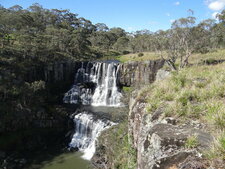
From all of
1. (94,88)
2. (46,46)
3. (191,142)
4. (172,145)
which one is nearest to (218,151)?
(191,142)

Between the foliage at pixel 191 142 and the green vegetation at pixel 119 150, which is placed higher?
the foliage at pixel 191 142

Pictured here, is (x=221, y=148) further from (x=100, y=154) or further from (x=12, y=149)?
(x=12, y=149)

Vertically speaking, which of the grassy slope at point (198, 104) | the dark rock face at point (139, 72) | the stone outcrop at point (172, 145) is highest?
the dark rock face at point (139, 72)

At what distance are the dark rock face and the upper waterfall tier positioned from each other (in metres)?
1.32

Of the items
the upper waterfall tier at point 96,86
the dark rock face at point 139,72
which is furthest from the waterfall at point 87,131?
the dark rock face at point 139,72

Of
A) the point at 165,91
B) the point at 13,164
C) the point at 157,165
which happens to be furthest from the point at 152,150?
the point at 13,164

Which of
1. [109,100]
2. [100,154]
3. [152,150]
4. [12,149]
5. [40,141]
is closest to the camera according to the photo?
[152,150]

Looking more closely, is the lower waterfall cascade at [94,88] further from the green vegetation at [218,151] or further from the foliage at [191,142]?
the green vegetation at [218,151]

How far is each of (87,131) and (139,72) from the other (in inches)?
478

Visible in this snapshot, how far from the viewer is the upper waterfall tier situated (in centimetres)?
2616

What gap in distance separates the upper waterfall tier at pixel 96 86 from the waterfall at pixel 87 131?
6.53 metres

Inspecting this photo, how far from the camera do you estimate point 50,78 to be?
2800 centimetres

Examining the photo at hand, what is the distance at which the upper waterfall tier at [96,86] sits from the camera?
26.2 m

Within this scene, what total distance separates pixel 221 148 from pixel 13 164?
55.7 feet
